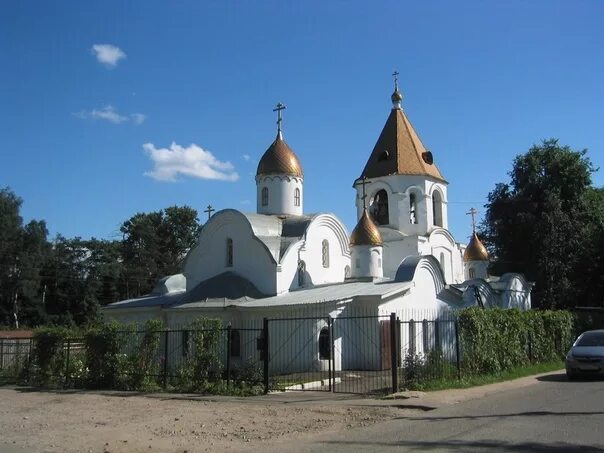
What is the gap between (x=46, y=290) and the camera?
2474 inches

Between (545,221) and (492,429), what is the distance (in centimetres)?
2845

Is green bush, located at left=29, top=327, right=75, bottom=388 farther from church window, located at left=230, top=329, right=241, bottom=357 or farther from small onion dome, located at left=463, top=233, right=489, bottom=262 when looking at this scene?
small onion dome, located at left=463, top=233, right=489, bottom=262

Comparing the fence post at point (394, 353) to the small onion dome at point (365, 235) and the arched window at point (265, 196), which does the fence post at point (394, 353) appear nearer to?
the small onion dome at point (365, 235)

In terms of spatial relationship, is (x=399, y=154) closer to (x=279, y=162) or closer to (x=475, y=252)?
(x=279, y=162)

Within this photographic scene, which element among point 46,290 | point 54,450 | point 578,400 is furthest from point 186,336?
point 46,290

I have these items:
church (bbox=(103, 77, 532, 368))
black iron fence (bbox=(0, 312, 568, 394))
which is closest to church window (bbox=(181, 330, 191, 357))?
black iron fence (bbox=(0, 312, 568, 394))

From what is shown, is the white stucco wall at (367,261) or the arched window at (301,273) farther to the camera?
the white stucco wall at (367,261)

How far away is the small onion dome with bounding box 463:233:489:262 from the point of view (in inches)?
1400

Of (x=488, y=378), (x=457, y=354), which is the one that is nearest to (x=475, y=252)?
(x=488, y=378)

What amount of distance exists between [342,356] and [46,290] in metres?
A: 49.2

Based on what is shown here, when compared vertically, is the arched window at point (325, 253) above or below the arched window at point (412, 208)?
below

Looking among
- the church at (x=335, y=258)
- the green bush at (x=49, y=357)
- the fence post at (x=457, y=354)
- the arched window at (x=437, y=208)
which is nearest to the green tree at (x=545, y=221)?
the church at (x=335, y=258)

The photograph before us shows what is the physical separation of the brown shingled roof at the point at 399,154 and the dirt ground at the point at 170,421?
780 inches

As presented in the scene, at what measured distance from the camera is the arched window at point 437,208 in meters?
33.6
